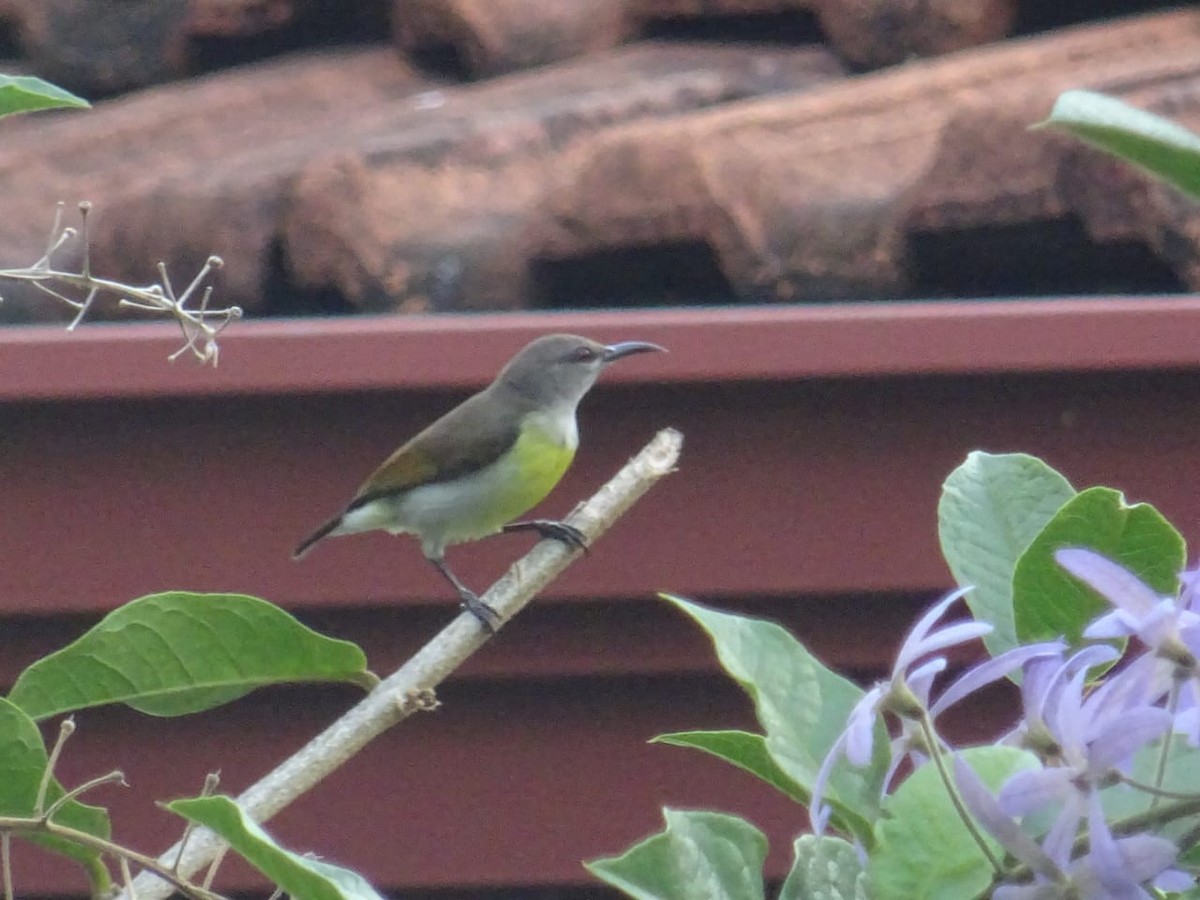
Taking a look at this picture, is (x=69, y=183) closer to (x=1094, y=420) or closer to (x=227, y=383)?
(x=227, y=383)

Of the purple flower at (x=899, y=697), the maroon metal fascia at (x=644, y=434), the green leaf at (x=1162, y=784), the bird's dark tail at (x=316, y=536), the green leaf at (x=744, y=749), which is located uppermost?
the purple flower at (x=899, y=697)

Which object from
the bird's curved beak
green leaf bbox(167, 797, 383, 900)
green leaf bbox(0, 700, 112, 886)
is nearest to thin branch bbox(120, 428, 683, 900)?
green leaf bbox(0, 700, 112, 886)

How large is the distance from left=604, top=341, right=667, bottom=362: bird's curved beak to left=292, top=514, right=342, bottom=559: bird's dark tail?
466 millimetres

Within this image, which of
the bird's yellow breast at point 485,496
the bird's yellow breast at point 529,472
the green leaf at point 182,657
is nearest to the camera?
the green leaf at point 182,657

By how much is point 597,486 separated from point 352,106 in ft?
4.05

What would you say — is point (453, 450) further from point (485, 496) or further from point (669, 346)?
point (669, 346)

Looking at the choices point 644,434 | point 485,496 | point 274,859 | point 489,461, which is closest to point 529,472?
point 485,496

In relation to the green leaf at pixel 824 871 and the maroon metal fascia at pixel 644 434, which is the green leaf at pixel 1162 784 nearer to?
the green leaf at pixel 824 871

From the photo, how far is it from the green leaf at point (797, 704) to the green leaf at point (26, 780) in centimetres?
39

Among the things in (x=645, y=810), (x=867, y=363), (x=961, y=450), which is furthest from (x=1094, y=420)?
(x=645, y=810)

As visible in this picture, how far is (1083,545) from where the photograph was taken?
2.51ft

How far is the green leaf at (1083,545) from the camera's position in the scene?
0.75 m

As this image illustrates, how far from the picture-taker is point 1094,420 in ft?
7.75

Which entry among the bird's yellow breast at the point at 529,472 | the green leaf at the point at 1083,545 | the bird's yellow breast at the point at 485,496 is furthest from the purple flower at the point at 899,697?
the bird's yellow breast at the point at 529,472
